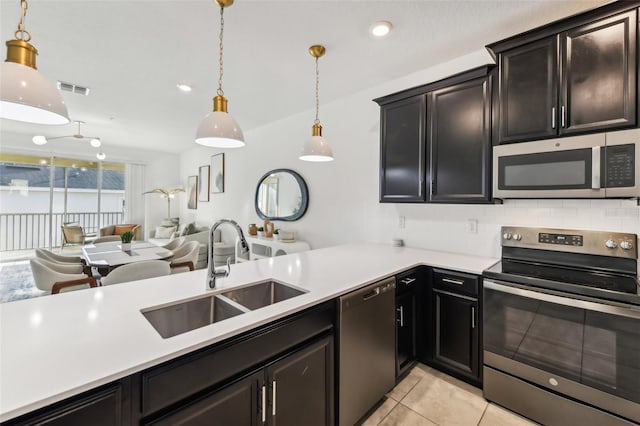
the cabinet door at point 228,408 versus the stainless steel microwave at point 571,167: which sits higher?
the stainless steel microwave at point 571,167

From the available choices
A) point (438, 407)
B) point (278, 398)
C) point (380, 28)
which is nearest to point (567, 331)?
point (438, 407)

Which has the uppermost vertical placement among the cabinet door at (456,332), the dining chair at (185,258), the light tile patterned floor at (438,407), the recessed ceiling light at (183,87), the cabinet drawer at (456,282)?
the recessed ceiling light at (183,87)

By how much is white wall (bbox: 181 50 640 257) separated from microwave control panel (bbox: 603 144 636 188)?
15.2 inches

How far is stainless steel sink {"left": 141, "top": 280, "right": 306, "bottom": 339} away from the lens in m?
1.34

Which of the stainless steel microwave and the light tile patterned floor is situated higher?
the stainless steel microwave

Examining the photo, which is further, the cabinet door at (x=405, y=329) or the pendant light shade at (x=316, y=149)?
the pendant light shade at (x=316, y=149)

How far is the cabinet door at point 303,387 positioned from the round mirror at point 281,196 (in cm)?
269

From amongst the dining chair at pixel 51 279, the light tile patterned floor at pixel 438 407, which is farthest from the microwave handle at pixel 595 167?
the dining chair at pixel 51 279

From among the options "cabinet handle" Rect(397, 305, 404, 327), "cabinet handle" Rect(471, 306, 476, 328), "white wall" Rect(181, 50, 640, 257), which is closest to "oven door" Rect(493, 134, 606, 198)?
"white wall" Rect(181, 50, 640, 257)

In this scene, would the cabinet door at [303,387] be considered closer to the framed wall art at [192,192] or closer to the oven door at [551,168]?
the oven door at [551,168]

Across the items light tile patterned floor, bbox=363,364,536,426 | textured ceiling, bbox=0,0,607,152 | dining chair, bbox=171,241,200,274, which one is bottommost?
light tile patterned floor, bbox=363,364,536,426

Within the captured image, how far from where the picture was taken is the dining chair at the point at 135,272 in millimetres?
2344

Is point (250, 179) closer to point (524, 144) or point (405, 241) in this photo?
point (405, 241)

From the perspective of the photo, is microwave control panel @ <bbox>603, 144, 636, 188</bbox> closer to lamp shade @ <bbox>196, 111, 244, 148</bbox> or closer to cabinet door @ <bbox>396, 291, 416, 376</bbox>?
cabinet door @ <bbox>396, 291, 416, 376</bbox>
